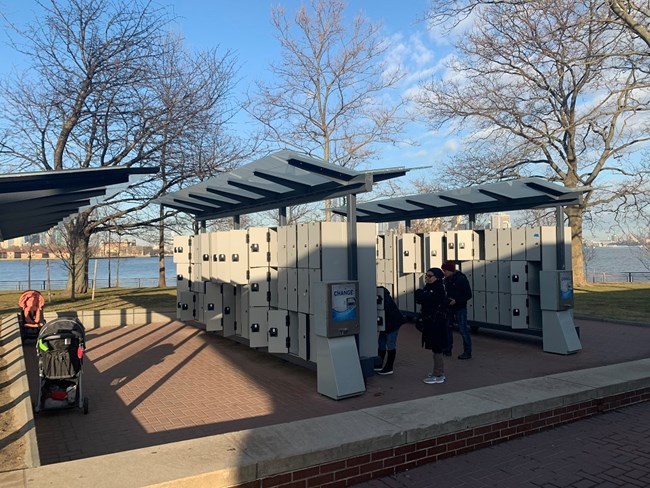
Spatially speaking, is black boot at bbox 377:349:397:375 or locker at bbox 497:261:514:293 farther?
locker at bbox 497:261:514:293

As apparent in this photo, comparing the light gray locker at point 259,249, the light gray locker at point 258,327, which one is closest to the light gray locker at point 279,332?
the light gray locker at point 258,327

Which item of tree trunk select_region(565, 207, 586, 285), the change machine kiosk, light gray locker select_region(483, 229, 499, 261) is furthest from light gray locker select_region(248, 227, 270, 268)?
tree trunk select_region(565, 207, 586, 285)

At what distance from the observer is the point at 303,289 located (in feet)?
25.4

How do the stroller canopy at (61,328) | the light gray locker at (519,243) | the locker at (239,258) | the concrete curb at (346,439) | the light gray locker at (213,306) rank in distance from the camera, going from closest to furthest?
the concrete curb at (346,439), the stroller canopy at (61,328), the locker at (239,258), the light gray locker at (519,243), the light gray locker at (213,306)

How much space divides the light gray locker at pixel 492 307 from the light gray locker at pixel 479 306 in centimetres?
10

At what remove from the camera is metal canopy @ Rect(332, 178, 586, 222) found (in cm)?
950

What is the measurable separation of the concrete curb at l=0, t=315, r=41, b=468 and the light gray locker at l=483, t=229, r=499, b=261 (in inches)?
359

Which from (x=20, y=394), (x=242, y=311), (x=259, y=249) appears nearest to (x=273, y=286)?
(x=259, y=249)

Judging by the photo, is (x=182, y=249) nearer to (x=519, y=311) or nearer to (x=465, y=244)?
(x=465, y=244)

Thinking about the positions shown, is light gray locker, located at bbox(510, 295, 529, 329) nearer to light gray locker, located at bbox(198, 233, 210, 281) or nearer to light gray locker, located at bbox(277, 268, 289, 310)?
light gray locker, located at bbox(277, 268, 289, 310)

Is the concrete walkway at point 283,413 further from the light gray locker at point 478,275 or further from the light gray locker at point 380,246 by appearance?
the light gray locker at point 380,246

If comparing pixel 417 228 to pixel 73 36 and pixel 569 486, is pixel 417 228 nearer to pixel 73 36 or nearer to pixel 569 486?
pixel 73 36

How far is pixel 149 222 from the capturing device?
2334 cm

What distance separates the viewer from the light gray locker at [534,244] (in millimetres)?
9945
